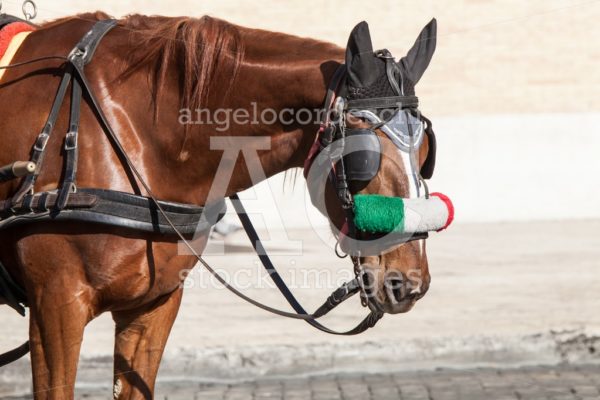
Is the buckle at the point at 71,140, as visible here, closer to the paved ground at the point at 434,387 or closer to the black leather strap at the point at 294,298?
the black leather strap at the point at 294,298

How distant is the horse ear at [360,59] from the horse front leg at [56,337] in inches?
45.5

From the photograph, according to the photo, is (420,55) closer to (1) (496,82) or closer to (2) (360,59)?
(2) (360,59)

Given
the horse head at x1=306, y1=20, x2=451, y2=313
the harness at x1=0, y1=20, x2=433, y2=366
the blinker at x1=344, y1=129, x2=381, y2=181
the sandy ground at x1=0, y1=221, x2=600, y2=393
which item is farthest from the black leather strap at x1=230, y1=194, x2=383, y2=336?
the sandy ground at x1=0, y1=221, x2=600, y2=393

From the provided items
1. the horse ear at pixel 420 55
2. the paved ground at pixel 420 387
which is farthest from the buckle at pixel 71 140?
the paved ground at pixel 420 387

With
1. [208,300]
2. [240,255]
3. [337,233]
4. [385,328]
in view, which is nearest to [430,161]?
[337,233]

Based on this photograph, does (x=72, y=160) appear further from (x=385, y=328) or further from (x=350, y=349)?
(x=385, y=328)

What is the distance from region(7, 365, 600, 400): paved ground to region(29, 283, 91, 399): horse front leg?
2235 mm

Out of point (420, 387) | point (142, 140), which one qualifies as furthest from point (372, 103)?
point (420, 387)

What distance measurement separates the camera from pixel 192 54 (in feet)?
11.5

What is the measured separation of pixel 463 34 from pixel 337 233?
29.8 feet

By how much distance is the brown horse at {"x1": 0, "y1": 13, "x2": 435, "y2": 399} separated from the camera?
3.43 meters

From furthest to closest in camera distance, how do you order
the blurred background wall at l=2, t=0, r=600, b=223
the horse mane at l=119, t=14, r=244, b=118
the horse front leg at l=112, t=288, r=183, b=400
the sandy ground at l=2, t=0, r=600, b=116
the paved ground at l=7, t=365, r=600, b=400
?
the sandy ground at l=2, t=0, r=600, b=116 < the blurred background wall at l=2, t=0, r=600, b=223 < the paved ground at l=7, t=365, r=600, b=400 < the horse front leg at l=112, t=288, r=183, b=400 < the horse mane at l=119, t=14, r=244, b=118

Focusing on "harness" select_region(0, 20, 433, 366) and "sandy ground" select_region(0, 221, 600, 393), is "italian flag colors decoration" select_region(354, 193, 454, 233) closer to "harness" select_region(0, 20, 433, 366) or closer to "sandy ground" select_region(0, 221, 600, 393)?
"harness" select_region(0, 20, 433, 366)

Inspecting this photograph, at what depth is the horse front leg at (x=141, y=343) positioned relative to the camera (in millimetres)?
3852
